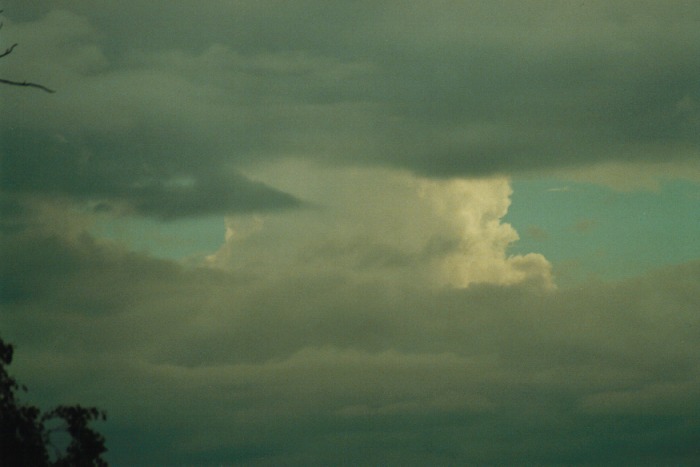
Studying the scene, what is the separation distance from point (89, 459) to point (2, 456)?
3.33 metres

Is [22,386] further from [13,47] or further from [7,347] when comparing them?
[13,47]

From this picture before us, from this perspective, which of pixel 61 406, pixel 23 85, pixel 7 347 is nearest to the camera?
pixel 23 85

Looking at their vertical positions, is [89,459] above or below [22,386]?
below

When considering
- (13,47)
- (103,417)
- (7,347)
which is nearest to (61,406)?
(103,417)

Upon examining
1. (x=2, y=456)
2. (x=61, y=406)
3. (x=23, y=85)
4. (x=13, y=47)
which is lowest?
(x=2, y=456)

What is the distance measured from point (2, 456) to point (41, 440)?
4.82 feet

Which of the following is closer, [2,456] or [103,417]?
[2,456]

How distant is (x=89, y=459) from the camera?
1168 inches

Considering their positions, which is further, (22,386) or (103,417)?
(103,417)

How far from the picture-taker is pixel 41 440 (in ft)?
93.1

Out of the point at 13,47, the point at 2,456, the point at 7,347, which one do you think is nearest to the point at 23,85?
the point at 13,47

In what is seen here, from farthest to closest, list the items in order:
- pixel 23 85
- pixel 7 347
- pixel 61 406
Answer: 1. pixel 61 406
2. pixel 7 347
3. pixel 23 85

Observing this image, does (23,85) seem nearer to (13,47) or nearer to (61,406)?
(13,47)

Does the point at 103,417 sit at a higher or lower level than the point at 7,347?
lower
